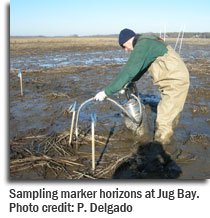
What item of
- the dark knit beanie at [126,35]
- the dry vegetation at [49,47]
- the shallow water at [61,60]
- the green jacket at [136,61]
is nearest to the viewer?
the green jacket at [136,61]

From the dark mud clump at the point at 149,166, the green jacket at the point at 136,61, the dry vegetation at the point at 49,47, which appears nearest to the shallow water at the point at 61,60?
the dry vegetation at the point at 49,47

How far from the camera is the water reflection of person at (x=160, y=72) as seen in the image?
3574 mm

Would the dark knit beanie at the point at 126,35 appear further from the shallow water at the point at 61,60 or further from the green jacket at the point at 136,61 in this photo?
the shallow water at the point at 61,60

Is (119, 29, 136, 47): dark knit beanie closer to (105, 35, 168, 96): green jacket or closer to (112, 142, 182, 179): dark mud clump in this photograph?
(105, 35, 168, 96): green jacket

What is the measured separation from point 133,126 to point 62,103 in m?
3.32

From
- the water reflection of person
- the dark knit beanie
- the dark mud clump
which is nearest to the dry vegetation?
the dark knit beanie

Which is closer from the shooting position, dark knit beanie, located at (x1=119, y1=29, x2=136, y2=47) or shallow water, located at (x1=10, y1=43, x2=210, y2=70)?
dark knit beanie, located at (x1=119, y1=29, x2=136, y2=47)

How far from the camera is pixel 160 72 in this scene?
405 centimetres

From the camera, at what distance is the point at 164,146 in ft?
13.7

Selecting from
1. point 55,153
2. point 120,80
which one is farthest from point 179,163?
point 55,153

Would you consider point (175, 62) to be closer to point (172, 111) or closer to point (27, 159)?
point (172, 111)

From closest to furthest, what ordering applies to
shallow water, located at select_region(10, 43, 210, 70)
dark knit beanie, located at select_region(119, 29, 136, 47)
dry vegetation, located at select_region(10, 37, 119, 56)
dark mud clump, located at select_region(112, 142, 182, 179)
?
dark mud clump, located at select_region(112, 142, 182, 179), dark knit beanie, located at select_region(119, 29, 136, 47), shallow water, located at select_region(10, 43, 210, 70), dry vegetation, located at select_region(10, 37, 119, 56)

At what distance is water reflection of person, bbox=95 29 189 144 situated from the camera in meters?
3.57

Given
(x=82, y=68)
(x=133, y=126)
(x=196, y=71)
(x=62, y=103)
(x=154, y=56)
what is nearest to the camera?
(x=154, y=56)
